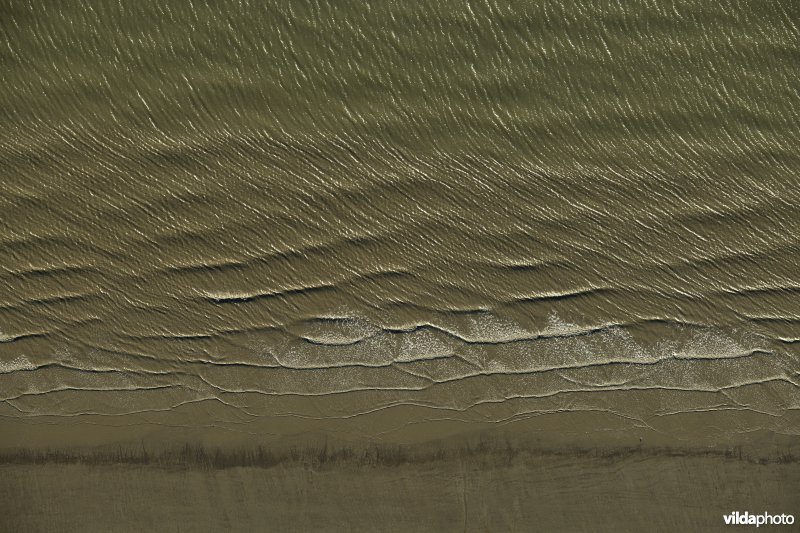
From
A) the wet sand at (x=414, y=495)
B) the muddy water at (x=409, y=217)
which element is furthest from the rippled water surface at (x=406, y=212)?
the wet sand at (x=414, y=495)

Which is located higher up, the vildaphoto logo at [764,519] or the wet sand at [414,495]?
the wet sand at [414,495]

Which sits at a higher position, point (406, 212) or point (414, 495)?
point (406, 212)

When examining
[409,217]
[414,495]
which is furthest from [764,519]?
[409,217]

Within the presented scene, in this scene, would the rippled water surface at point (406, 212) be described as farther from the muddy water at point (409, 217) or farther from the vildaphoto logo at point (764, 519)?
the vildaphoto logo at point (764, 519)

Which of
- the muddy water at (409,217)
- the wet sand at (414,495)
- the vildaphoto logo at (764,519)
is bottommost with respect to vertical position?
the vildaphoto logo at (764,519)

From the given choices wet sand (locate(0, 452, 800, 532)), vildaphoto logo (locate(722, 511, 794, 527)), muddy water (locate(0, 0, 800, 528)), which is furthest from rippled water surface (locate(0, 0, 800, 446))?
vildaphoto logo (locate(722, 511, 794, 527))

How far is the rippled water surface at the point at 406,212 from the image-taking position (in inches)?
91.7

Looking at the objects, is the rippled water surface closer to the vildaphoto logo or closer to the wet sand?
the wet sand

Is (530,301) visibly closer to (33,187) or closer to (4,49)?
(33,187)

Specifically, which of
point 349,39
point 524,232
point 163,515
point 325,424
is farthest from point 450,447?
point 349,39

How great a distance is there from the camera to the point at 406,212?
2385mm

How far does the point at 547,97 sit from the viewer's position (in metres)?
2.35

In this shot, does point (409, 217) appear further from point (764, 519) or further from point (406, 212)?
point (764, 519)

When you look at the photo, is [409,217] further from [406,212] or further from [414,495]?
[414,495]
